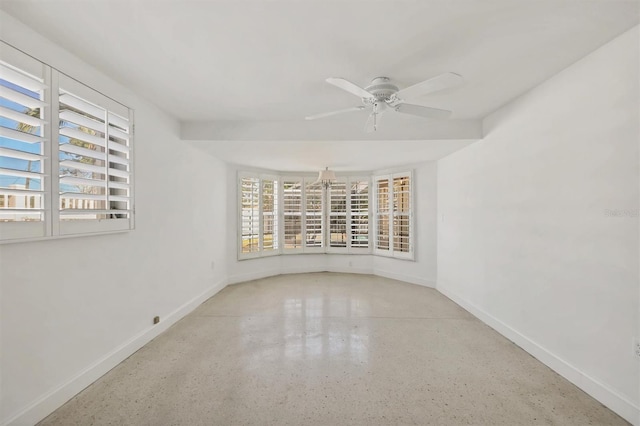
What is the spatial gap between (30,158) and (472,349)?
366cm

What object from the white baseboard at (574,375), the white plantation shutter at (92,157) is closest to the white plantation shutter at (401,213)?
the white baseboard at (574,375)

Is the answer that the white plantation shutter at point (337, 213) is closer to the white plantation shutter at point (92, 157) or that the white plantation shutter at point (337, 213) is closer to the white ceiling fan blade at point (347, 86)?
the white ceiling fan blade at point (347, 86)

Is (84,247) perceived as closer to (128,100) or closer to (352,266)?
(128,100)

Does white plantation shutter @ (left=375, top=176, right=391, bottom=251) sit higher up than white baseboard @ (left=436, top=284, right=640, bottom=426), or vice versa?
white plantation shutter @ (left=375, top=176, right=391, bottom=251)

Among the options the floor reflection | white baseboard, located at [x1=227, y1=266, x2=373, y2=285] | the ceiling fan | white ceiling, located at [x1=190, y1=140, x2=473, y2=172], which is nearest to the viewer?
the ceiling fan

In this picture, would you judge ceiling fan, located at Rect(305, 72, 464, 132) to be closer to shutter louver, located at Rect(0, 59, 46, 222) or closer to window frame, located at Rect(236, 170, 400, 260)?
shutter louver, located at Rect(0, 59, 46, 222)

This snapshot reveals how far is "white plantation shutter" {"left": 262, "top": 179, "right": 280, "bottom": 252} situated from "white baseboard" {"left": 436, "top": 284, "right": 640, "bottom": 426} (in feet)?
12.2

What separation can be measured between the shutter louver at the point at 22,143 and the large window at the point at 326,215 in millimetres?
3569

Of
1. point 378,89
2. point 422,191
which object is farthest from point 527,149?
point 422,191

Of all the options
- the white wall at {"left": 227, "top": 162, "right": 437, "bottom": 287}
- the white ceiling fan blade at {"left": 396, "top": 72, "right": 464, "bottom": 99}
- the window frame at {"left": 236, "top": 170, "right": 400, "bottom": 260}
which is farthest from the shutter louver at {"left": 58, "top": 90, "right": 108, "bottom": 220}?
the window frame at {"left": 236, "top": 170, "right": 400, "bottom": 260}

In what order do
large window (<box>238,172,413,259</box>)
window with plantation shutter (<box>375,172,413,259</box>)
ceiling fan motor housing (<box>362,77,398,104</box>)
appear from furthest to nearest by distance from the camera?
large window (<box>238,172,413,259</box>) < window with plantation shutter (<box>375,172,413,259</box>) < ceiling fan motor housing (<box>362,77,398,104</box>)

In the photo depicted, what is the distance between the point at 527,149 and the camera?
2.56 meters

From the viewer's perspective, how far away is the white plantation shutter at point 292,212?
5.82m

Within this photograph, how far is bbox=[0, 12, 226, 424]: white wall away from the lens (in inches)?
64.2
